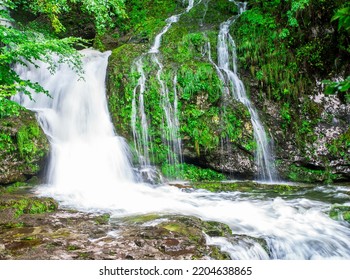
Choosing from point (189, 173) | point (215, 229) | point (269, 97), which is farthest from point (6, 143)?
point (269, 97)

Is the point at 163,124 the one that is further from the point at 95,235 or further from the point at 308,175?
the point at 95,235

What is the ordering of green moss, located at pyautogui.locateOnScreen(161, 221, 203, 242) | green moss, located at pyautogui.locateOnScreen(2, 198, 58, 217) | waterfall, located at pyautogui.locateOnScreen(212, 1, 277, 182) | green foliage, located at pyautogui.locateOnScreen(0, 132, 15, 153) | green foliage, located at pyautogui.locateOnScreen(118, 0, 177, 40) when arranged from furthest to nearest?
green foliage, located at pyautogui.locateOnScreen(118, 0, 177, 40) < waterfall, located at pyautogui.locateOnScreen(212, 1, 277, 182) < green foliage, located at pyautogui.locateOnScreen(0, 132, 15, 153) < green moss, located at pyautogui.locateOnScreen(2, 198, 58, 217) < green moss, located at pyautogui.locateOnScreen(161, 221, 203, 242)

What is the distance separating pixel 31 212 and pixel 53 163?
10.4 feet

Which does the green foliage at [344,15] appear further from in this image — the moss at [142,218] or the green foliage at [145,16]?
the green foliage at [145,16]

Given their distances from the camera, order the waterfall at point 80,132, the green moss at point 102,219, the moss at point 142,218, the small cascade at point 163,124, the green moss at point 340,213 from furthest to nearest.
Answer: the small cascade at point 163,124 < the waterfall at point 80,132 < the green moss at point 340,213 < the moss at point 142,218 < the green moss at point 102,219

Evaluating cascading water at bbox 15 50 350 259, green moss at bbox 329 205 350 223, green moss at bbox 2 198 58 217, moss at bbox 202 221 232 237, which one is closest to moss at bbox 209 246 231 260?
cascading water at bbox 15 50 350 259

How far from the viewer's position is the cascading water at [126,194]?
15.3 feet

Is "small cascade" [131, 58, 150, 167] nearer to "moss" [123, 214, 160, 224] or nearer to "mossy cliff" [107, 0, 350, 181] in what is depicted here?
"mossy cliff" [107, 0, 350, 181]

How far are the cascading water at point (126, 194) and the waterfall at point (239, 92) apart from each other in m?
1.48

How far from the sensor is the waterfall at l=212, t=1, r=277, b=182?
29.5 ft

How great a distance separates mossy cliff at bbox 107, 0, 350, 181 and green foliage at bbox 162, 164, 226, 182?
0.64 feet

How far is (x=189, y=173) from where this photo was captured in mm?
9094

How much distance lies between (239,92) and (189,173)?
2997mm

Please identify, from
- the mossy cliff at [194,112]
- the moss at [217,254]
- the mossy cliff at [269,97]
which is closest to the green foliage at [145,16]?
the mossy cliff at [269,97]
